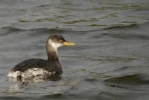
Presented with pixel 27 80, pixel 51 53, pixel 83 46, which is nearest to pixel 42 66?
pixel 27 80

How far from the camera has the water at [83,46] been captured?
44.0ft

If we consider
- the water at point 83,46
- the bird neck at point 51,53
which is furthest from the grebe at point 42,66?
the water at point 83,46

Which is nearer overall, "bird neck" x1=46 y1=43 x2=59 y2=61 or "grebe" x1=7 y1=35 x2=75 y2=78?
"grebe" x1=7 y1=35 x2=75 y2=78

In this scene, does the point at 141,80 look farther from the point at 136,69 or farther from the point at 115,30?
the point at 115,30

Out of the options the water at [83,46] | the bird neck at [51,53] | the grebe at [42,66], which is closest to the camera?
the water at [83,46]

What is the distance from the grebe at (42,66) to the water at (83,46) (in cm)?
22

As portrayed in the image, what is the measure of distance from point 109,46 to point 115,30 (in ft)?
5.62

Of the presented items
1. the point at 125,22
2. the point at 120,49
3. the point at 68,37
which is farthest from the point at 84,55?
the point at 125,22

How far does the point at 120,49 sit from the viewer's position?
55.0 ft

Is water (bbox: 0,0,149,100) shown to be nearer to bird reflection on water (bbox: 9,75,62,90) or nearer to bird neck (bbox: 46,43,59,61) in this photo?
bird reflection on water (bbox: 9,75,62,90)

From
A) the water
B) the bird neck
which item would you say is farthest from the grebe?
the water

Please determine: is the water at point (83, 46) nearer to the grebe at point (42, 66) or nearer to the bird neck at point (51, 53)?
the grebe at point (42, 66)

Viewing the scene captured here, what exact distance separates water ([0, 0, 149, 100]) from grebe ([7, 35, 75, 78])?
0.22 meters

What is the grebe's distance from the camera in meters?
13.9
